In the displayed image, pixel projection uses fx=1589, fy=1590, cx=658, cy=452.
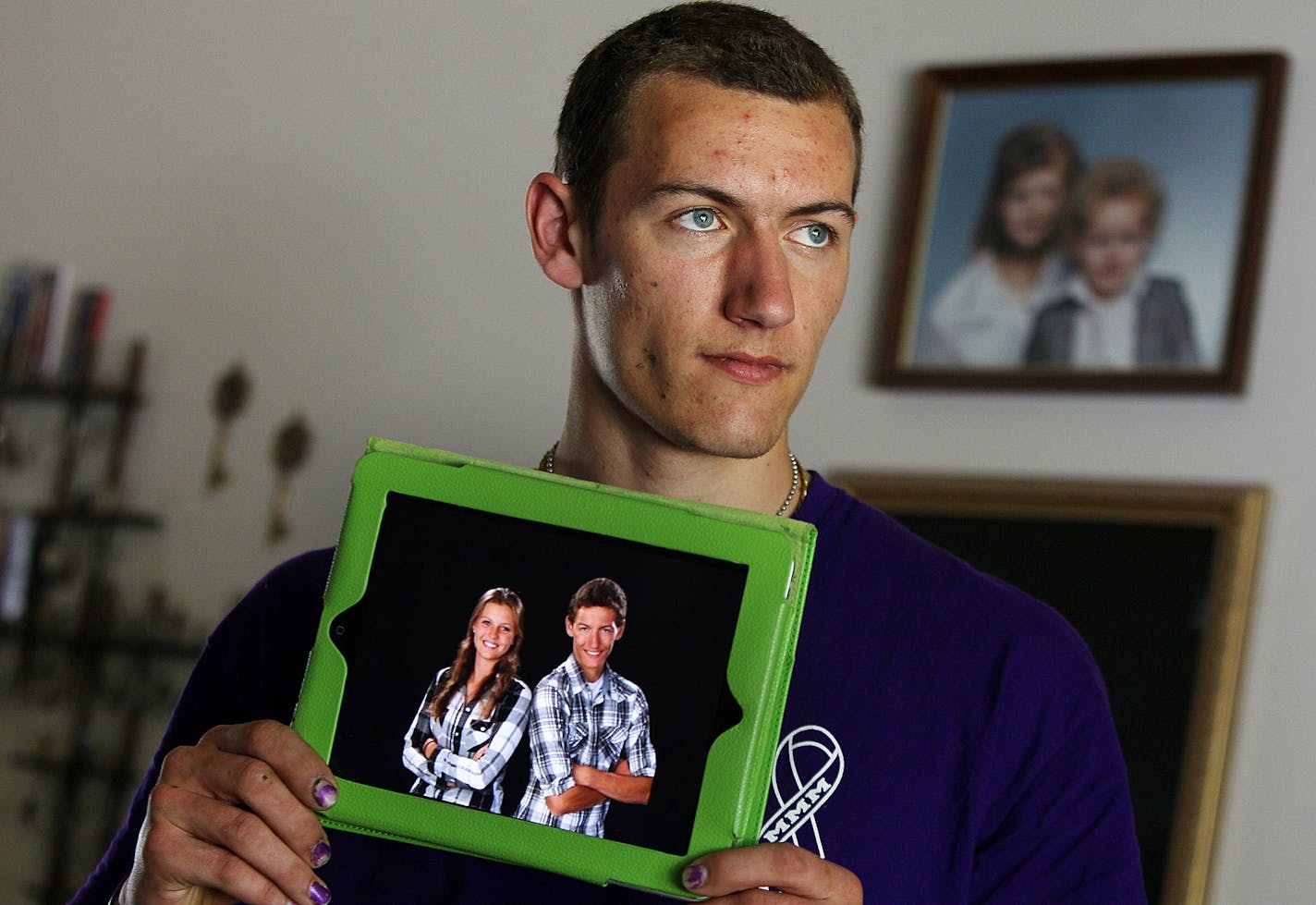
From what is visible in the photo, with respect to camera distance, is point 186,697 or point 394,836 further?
point 186,697

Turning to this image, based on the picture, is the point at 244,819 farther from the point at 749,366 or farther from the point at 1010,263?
the point at 1010,263

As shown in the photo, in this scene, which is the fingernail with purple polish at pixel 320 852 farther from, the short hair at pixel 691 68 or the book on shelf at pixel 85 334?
the book on shelf at pixel 85 334

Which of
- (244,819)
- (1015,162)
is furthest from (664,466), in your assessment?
(1015,162)

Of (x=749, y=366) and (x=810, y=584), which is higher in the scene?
(x=749, y=366)

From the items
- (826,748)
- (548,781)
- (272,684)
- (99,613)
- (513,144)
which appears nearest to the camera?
(548,781)

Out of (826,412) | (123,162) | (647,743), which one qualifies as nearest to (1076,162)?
(826,412)

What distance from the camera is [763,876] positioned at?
1034 millimetres

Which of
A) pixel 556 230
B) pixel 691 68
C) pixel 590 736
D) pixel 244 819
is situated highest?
pixel 691 68

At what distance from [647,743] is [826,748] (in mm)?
224

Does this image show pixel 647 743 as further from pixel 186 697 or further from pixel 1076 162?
pixel 1076 162

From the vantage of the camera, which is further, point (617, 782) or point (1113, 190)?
point (1113, 190)

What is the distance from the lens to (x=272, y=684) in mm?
1506

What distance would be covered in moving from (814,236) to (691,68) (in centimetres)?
18

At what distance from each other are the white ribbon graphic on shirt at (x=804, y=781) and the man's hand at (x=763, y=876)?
0.62ft
